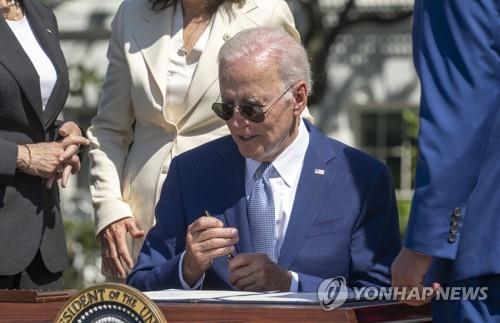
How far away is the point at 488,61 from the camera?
10.1 feet

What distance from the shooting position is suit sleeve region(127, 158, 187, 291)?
395 centimetres

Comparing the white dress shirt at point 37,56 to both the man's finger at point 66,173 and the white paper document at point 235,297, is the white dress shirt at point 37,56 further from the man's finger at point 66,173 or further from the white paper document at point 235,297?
the white paper document at point 235,297

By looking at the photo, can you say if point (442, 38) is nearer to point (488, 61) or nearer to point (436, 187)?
point (488, 61)

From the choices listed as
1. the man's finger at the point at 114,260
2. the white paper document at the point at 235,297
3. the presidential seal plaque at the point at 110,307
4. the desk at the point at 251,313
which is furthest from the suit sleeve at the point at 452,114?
the man's finger at the point at 114,260

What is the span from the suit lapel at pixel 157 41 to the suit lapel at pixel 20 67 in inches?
16.3

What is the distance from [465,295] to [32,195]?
192 cm

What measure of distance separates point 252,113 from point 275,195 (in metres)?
0.29

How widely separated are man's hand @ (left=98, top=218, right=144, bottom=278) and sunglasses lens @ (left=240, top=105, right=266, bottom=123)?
86 centimetres

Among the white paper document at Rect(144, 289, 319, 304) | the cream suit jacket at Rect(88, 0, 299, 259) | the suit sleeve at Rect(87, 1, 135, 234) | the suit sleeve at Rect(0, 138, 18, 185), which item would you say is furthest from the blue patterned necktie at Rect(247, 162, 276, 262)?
the suit sleeve at Rect(0, 138, 18, 185)

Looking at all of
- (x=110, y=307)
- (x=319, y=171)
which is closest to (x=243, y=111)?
(x=319, y=171)

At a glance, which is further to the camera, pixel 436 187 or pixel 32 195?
pixel 32 195

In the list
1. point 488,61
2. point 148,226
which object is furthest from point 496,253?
point 148,226

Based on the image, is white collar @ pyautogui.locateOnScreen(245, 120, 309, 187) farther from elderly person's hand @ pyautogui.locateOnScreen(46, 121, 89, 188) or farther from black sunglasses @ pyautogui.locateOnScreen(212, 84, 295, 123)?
elderly person's hand @ pyautogui.locateOnScreen(46, 121, 89, 188)

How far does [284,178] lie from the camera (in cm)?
415
